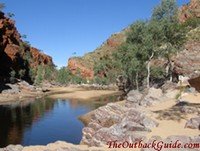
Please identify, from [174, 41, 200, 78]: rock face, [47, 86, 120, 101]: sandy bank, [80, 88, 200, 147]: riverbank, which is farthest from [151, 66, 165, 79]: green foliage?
[80, 88, 200, 147]: riverbank

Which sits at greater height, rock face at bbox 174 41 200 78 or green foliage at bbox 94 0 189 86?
green foliage at bbox 94 0 189 86

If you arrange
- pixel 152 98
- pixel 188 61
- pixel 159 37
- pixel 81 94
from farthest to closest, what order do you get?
pixel 81 94 < pixel 159 37 < pixel 188 61 < pixel 152 98

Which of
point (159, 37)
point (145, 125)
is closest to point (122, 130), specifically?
point (145, 125)

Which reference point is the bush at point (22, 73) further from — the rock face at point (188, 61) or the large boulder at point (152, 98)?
the large boulder at point (152, 98)

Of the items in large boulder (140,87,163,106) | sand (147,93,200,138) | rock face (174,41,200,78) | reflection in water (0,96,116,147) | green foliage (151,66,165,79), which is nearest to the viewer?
sand (147,93,200,138)

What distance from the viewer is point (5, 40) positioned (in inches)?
5999

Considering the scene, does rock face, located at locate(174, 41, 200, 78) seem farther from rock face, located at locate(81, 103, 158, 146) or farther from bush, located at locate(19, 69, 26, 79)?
bush, located at locate(19, 69, 26, 79)

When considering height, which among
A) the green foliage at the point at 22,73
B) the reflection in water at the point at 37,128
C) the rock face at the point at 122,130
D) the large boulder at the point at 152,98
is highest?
the green foliage at the point at 22,73

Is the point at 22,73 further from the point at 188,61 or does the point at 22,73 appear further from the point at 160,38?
the point at 188,61

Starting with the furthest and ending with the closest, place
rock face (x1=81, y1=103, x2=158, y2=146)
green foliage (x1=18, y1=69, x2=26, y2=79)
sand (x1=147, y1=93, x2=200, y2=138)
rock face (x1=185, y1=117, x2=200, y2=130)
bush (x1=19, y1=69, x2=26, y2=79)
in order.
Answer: green foliage (x1=18, y1=69, x2=26, y2=79)
bush (x1=19, y1=69, x2=26, y2=79)
rock face (x1=185, y1=117, x2=200, y2=130)
rock face (x1=81, y1=103, x2=158, y2=146)
sand (x1=147, y1=93, x2=200, y2=138)

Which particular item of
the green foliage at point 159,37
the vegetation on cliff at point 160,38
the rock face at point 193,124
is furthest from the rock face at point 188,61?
the rock face at point 193,124

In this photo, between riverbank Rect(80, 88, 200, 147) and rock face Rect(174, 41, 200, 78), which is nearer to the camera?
riverbank Rect(80, 88, 200, 147)

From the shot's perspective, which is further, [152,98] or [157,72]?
[157,72]

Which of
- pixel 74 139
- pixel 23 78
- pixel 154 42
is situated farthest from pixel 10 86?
pixel 74 139
